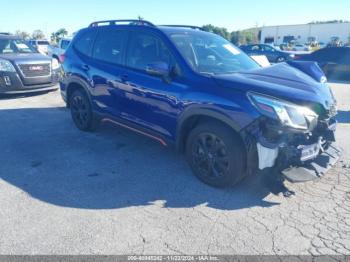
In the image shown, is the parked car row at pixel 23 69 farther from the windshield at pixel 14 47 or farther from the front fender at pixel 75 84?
the front fender at pixel 75 84

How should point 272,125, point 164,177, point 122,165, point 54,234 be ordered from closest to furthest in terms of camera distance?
point 54,234 → point 272,125 → point 164,177 → point 122,165

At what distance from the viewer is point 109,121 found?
516 centimetres

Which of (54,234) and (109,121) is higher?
(109,121)

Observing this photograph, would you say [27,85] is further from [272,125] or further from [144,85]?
[272,125]

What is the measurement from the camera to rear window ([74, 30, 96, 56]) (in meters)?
5.50

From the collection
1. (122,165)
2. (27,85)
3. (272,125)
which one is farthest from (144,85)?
(27,85)

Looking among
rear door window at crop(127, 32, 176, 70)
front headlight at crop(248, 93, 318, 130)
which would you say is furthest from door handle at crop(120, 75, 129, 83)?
front headlight at crop(248, 93, 318, 130)

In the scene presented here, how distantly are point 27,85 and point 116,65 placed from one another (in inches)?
214

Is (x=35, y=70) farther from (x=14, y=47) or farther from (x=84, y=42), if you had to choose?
(x=84, y=42)

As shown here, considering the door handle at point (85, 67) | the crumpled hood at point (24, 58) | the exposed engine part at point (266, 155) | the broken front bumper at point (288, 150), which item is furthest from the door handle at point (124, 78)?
the crumpled hood at point (24, 58)

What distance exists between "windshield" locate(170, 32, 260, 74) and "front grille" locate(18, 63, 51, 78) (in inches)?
244

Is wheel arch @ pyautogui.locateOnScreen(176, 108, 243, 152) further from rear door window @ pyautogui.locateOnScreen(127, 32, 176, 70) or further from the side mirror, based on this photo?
rear door window @ pyautogui.locateOnScreen(127, 32, 176, 70)

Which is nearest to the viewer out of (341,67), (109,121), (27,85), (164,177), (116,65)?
(164,177)

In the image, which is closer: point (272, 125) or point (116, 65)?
point (272, 125)
